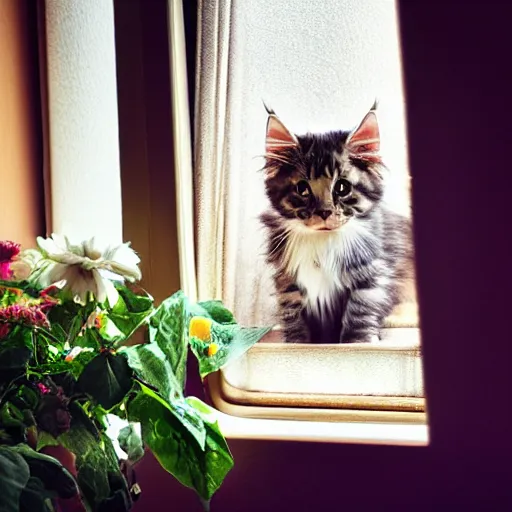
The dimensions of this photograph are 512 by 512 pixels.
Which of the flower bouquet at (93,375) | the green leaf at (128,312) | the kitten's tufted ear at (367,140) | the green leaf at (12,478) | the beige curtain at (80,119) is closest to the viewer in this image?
the green leaf at (12,478)

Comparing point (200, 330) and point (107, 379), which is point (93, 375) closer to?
point (107, 379)

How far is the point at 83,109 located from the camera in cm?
139

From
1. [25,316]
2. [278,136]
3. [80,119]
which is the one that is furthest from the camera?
[80,119]

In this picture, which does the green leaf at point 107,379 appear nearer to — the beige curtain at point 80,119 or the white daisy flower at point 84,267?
the white daisy flower at point 84,267

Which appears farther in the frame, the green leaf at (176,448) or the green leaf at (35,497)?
the green leaf at (176,448)

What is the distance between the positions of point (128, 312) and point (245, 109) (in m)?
0.50

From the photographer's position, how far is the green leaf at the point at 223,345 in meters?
1.01

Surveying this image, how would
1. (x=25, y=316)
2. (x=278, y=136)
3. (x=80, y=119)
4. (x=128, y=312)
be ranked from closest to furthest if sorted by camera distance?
(x=25, y=316), (x=128, y=312), (x=278, y=136), (x=80, y=119)

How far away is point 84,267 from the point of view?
0.95 metres

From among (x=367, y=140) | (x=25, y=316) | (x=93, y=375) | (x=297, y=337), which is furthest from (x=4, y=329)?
(x=367, y=140)

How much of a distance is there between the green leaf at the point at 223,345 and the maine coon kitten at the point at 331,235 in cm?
24

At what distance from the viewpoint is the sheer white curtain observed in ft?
4.19

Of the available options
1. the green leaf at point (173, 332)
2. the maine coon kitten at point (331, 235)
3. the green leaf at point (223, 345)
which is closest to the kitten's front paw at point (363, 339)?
the maine coon kitten at point (331, 235)

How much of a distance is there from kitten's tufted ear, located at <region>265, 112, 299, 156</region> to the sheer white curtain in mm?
17
